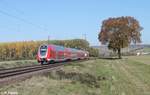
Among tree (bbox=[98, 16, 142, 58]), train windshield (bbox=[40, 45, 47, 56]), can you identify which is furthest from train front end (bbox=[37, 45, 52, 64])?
tree (bbox=[98, 16, 142, 58])

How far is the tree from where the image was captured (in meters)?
101

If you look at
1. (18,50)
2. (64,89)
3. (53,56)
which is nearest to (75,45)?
(18,50)

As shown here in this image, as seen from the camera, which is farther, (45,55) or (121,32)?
(121,32)

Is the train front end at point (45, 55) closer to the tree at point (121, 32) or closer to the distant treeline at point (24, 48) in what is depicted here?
the tree at point (121, 32)

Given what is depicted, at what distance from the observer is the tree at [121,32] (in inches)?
3976

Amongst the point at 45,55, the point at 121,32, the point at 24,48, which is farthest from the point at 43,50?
the point at 24,48

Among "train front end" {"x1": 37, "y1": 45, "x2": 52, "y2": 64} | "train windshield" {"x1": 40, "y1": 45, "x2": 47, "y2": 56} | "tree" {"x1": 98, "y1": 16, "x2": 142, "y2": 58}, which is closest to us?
"train front end" {"x1": 37, "y1": 45, "x2": 52, "y2": 64}

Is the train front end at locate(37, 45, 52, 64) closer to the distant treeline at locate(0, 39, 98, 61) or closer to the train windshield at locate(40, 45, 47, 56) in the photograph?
the train windshield at locate(40, 45, 47, 56)

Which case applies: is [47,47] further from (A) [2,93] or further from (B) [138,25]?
(B) [138,25]

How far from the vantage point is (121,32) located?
10119 centimetres

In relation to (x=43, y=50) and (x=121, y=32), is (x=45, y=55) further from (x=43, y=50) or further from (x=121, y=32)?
(x=121, y=32)

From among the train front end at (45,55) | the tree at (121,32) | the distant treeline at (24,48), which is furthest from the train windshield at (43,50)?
the distant treeline at (24,48)

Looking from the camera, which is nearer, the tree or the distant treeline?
the tree

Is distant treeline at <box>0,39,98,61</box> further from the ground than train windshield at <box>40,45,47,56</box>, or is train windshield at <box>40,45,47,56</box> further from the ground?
distant treeline at <box>0,39,98,61</box>
